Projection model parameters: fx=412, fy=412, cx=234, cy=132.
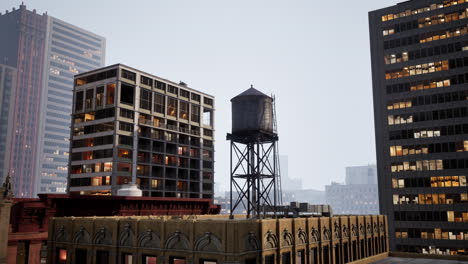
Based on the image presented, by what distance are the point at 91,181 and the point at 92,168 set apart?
9.56 feet

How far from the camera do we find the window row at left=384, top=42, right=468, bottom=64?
90.1 metres

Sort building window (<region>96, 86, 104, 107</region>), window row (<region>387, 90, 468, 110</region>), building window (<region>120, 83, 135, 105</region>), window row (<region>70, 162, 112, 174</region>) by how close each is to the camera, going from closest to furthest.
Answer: window row (<region>387, 90, 468, 110</region>), window row (<region>70, 162, 112, 174</region>), building window (<region>96, 86, 104, 107</region>), building window (<region>120, 83, 135, 105</region>)

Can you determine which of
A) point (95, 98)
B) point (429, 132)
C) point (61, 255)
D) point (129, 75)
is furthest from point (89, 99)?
point (429, 132)

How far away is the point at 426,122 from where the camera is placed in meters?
91.5

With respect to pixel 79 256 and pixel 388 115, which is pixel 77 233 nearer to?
pixel 79 256

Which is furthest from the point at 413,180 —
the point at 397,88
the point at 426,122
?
the point at 397,88

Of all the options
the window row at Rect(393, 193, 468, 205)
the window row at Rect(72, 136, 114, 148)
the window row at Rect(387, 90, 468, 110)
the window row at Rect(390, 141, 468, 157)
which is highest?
the window row at Rect(387, 90, 468, 110)

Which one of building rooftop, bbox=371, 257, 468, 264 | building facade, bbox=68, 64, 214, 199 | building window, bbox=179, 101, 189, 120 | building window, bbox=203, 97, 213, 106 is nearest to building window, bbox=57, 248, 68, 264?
building rooftop, bbox=371, 257, 468, 264

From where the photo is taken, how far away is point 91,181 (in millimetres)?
91000

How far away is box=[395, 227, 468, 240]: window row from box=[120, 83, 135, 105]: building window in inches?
2647

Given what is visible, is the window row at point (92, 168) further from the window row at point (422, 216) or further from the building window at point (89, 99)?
the window row at point (422, 216)

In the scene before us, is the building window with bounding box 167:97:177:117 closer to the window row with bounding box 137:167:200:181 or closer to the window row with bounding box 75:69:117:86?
the window row with bounding box 137:167:200:181

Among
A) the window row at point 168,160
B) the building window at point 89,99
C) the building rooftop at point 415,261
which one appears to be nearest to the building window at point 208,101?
the window row at point 168,160

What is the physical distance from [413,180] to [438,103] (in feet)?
58.6
